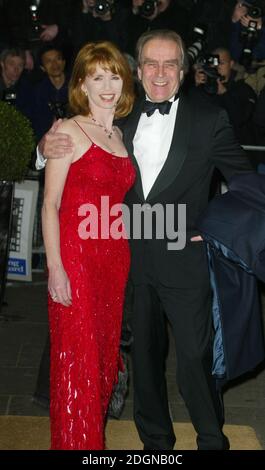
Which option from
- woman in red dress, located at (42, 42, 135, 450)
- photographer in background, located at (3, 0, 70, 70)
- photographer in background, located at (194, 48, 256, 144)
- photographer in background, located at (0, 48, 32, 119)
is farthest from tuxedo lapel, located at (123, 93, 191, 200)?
photographer in background, located at (3, 0, 70, 70)

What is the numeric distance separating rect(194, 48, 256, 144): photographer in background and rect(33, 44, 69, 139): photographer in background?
142 cm

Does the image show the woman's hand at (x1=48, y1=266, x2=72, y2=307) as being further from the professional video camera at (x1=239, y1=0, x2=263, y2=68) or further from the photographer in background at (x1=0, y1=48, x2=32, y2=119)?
the professional video camera at (x1=239, y1=0, x2=263, y2=68)

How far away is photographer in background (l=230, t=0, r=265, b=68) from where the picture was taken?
9.57m

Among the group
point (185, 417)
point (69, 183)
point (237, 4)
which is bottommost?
point (185, 417)

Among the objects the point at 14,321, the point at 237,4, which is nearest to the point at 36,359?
the point at 14,321

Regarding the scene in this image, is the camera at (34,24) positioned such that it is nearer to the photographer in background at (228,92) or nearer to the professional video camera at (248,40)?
the photographer in background at (228,92)

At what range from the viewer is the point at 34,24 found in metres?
10.7

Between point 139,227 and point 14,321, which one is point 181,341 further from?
point 14,321

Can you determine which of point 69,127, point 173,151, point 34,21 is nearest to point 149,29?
point 34,21

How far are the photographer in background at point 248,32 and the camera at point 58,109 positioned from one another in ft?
6.75

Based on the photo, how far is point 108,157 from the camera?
13.5 feet
